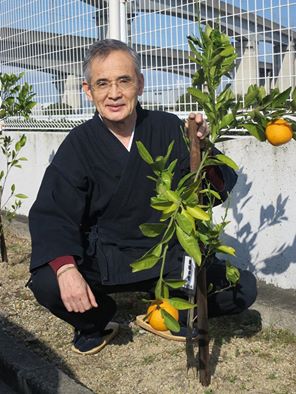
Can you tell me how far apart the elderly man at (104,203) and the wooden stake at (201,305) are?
1.37 ft

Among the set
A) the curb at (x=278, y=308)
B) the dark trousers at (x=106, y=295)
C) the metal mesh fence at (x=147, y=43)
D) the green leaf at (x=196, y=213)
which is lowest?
the curb at (x=278, y=308)

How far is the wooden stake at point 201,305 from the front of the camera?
2.18 metres

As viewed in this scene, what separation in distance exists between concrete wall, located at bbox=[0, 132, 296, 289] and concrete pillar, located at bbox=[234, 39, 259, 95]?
13.3 inches

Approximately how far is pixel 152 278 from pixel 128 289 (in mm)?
166

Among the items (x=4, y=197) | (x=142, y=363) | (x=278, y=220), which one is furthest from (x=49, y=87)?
(x=142, y=363)

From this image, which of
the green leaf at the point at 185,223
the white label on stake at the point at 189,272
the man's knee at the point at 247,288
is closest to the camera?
the green leaf at the point at 185,223

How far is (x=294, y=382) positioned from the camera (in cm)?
261

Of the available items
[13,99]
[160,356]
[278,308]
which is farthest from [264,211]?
[13,99]

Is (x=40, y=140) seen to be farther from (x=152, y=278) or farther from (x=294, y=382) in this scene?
(x=294, y=382)

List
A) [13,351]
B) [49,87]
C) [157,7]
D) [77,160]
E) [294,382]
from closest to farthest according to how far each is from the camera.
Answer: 1. [294,382]
2. [77,160]
3. [13,351]
4. [157,7]
5. [49,87]

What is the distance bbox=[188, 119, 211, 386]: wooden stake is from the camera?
2184 millimetres

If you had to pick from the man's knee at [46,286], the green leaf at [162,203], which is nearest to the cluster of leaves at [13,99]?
the man's knee at [46,286]

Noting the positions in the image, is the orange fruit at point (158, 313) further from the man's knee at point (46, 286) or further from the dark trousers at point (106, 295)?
the man's knee at point (46, 286)

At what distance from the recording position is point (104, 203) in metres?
2.87
